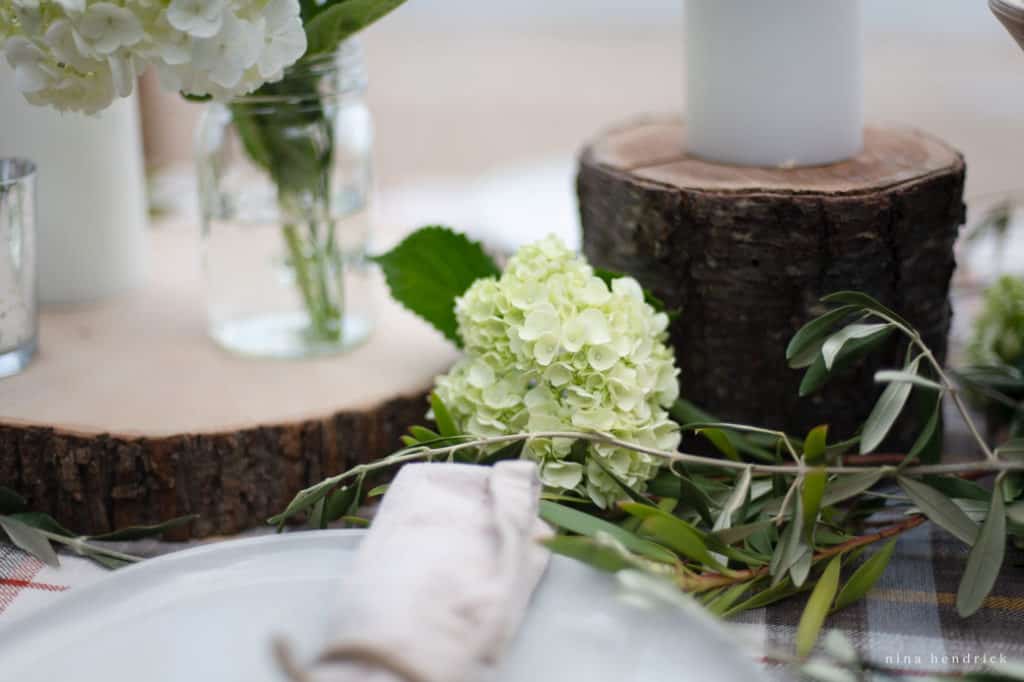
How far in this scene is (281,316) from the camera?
2.83 feet

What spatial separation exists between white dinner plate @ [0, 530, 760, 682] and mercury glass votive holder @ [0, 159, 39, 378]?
28 cm

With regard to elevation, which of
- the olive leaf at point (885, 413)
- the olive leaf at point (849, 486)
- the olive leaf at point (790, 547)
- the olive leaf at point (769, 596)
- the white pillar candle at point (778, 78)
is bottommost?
the olive leaf at point (769, 596)

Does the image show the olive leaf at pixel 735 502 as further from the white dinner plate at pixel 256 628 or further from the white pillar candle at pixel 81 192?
the white pillar candle at pixel 81 192

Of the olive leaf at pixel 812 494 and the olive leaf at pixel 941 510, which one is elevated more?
the olive leaf at pixel 812 494

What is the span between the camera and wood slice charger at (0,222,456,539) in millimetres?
659

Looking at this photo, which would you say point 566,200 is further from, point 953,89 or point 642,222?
point 953,89

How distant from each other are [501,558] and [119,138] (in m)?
0.57

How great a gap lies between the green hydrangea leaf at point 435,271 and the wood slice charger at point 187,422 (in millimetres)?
60

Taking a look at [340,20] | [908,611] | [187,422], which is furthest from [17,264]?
[908,611]

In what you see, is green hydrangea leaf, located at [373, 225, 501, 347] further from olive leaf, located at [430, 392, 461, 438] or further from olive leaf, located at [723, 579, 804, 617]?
olive leaf, located at [723, 579, 804, 617]

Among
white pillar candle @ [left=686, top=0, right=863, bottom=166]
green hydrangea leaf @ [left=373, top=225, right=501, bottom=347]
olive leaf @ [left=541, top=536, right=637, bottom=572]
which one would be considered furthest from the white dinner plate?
white pillar candle @ [left=686, top=0, right=863, bottom=166]

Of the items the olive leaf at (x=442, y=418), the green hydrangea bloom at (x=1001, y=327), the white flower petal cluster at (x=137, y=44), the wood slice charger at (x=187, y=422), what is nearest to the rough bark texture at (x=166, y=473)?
the wood slice charger at (x=187, y=422)

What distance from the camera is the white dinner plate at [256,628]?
432 mm

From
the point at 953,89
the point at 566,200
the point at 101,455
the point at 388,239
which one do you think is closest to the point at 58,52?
the point at 101,455
